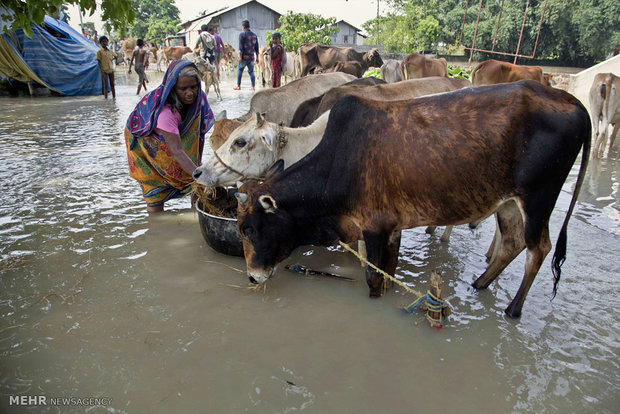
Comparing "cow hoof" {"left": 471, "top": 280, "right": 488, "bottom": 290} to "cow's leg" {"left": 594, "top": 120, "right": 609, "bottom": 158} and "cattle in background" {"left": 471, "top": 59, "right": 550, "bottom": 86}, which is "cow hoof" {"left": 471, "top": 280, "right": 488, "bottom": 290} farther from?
"cattle in background" {"left": 471, "top": 59, "right": 550, "bottom": 86}

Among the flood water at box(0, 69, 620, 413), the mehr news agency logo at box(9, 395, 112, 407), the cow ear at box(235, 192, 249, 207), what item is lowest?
the mehr news agency logo at box(9, 395, 112, 407)

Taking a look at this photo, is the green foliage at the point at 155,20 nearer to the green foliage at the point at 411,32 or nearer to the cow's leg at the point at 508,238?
the green foliage at the point at 411,32

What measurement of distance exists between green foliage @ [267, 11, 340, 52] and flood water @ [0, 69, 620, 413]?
20.9m

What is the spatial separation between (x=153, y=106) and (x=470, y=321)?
133 inches

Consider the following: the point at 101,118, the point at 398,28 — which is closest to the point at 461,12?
the point at 398,28

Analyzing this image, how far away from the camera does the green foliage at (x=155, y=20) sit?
47.6 meters

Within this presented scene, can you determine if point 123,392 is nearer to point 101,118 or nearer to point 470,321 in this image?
point 470,321

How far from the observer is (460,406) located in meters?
2.33

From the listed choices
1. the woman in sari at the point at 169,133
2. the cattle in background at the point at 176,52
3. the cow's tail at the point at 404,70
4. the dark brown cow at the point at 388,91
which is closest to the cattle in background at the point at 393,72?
the cow's tail at the point at 404,70

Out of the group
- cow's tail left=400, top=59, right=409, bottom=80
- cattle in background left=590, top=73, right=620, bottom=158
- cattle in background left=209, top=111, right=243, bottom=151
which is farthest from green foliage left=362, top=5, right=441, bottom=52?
cattle in background left=209, top=111, right=243, bottom=151

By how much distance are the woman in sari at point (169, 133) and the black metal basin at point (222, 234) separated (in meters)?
0.67

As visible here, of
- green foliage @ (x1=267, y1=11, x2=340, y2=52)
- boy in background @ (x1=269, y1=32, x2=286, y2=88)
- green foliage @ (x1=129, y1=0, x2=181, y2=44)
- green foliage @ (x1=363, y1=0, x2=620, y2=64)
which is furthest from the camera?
green foliage @ (x1=129, y1=0, x2=181, y2=44)

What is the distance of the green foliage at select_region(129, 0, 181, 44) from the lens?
4762 cm

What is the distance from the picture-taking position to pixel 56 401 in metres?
2.33
